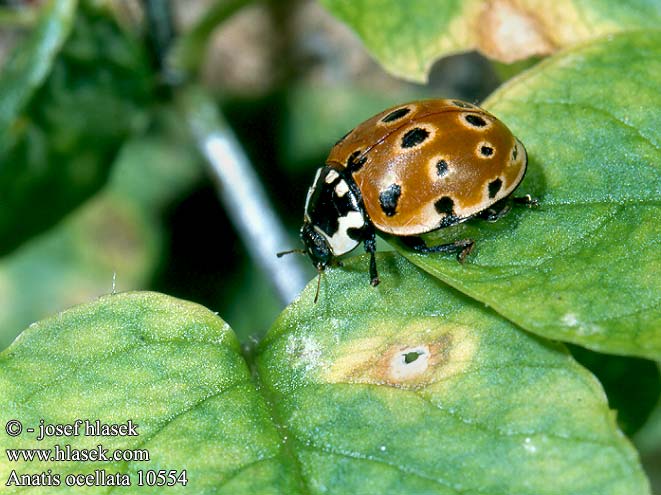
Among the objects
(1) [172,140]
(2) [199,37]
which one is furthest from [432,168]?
(1) [172,140]

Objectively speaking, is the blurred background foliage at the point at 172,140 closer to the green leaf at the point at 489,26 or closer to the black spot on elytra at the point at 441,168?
the green leaf at the point at 489,26

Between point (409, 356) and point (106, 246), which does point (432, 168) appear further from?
point (106, 246)

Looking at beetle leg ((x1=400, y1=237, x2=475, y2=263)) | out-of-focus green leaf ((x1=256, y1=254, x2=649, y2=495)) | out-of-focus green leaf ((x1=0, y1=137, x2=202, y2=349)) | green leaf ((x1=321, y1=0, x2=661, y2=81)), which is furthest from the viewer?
out-of-focus green leaf ((x1=0, y1=137, x2=202, y2=349))

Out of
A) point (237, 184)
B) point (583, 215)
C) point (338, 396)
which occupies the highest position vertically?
point (583, 215)

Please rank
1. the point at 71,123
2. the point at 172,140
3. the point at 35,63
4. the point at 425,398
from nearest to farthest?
1. the point at 425,398
2. the point at 35,63
3. the point at 71,123
4. the point at 172,140

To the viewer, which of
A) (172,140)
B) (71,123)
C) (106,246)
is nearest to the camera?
(71,123)

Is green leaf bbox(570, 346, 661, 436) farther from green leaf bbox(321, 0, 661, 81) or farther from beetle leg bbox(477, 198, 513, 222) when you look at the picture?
green leaf bbox(321, 0, 661, 81)

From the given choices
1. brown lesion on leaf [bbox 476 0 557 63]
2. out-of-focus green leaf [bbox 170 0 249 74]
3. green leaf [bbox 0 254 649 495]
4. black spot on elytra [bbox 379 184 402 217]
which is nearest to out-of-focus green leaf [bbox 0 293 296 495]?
green leaf [bbox 0 254 649 495]
